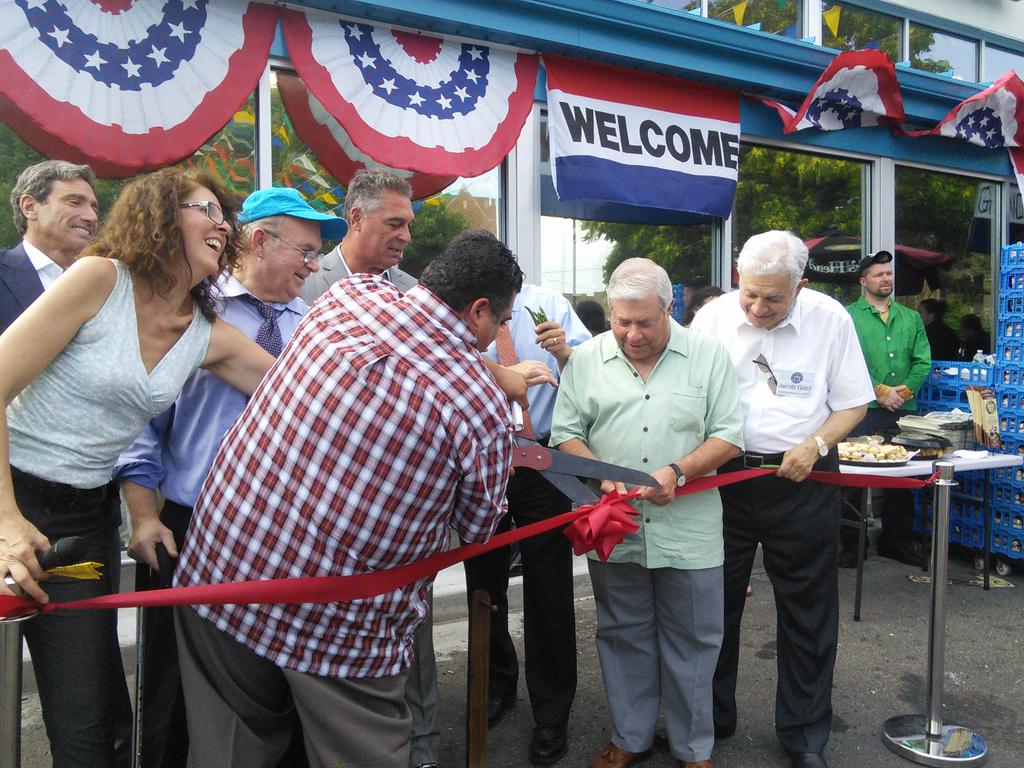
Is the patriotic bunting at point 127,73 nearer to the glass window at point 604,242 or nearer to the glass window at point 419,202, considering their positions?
the glass window at point 419,202

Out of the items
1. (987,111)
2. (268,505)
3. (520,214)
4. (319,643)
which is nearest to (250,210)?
(268,505)

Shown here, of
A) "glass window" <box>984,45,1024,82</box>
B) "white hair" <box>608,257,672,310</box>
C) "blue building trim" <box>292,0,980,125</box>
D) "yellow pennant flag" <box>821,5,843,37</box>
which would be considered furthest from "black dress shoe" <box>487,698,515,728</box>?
"glass window" <box>984,45,1024,82</box>

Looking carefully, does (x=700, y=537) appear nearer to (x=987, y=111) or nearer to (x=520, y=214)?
(x=520, y=214)

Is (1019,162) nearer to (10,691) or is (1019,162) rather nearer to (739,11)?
(739,11)

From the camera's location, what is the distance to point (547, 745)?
3.28m

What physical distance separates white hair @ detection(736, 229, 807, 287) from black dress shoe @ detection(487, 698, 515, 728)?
2.18 metres

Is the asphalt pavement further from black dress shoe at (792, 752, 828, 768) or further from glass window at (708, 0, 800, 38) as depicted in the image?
glass window at (708, 0, 800, 38)

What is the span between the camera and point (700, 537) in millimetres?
2945

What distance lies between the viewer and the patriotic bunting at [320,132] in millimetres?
4910

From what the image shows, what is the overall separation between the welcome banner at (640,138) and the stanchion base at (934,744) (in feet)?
11.7

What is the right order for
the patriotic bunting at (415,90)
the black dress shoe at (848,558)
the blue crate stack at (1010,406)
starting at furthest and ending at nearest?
the black dress shoe at (848,558) < the blue crate stack at (1010,406) < the patriotic bunting at (415,90)

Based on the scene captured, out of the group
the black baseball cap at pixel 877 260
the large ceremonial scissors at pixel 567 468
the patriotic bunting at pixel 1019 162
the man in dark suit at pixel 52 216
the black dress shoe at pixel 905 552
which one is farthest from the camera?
the patriotic bunting at pixel 1019 162

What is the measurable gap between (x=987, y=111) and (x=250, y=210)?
7441 mm

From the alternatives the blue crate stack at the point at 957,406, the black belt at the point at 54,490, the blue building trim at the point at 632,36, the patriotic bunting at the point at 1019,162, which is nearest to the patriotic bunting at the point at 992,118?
the patriotic bunting at the point at 1019,162
